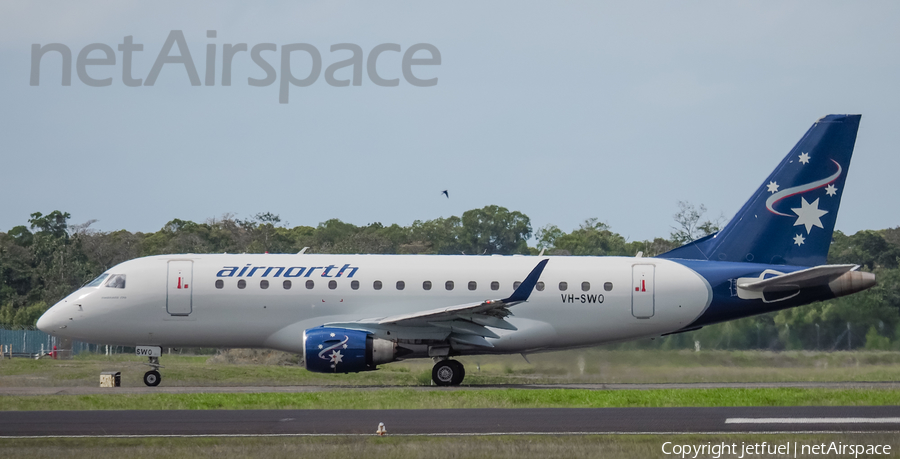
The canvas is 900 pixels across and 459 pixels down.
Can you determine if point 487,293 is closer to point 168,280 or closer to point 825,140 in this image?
point 168,280

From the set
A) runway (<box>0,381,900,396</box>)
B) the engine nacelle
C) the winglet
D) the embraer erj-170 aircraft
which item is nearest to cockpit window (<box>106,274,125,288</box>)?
the embraer erj-170 aircraft

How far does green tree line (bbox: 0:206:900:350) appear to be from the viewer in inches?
1094

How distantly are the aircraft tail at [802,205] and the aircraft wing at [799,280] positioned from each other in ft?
3.38

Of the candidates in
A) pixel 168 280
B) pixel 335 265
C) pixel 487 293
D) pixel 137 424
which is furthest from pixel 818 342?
pixel 137 424

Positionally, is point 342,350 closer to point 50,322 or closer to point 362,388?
point 362,388

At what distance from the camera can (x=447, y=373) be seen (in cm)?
2334

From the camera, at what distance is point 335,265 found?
938 inches

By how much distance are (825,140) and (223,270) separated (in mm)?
15265

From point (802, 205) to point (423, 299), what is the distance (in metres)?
9.80

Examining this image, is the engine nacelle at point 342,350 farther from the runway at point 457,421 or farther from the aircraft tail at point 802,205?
the aircraft tail at point 802,205

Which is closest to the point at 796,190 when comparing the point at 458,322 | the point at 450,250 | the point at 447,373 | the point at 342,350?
the point at 458,322

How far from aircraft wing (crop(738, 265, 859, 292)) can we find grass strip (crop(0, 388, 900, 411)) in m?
3.86

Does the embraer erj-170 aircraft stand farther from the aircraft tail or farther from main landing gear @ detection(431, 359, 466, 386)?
the aircraft tail

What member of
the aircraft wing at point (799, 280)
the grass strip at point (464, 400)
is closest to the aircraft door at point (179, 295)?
the grass strip at point (464, 400)
